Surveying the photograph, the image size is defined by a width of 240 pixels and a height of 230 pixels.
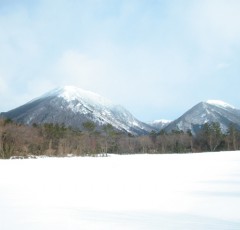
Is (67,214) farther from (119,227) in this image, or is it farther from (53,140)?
(53,140)

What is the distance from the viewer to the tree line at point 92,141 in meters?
65.6

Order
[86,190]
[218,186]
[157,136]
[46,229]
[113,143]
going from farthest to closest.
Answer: [157,136] → [113,143] → [218,186] → [86,190] → [46,229]

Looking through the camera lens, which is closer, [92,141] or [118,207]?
[118,207]

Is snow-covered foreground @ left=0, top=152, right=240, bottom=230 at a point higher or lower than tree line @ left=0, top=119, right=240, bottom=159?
lower

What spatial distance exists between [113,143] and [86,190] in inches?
3752

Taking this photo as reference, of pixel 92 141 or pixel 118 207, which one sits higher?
pixel 92 141

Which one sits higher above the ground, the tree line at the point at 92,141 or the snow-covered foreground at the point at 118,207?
the tree line at the point at 92,141

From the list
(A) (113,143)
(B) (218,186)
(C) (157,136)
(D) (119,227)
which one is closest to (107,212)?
(D) (119,227)

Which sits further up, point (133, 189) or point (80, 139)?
point (80, 139)

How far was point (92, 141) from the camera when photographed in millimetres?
92062

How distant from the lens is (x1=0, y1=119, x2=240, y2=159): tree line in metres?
65.6

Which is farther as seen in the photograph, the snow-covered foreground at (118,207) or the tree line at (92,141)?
the tree line at (92,141)

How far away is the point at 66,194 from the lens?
38.5 feet

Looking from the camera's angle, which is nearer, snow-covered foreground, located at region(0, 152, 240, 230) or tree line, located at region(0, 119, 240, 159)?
snow-covered foreground, located at region(0, 152, 240, 230)
